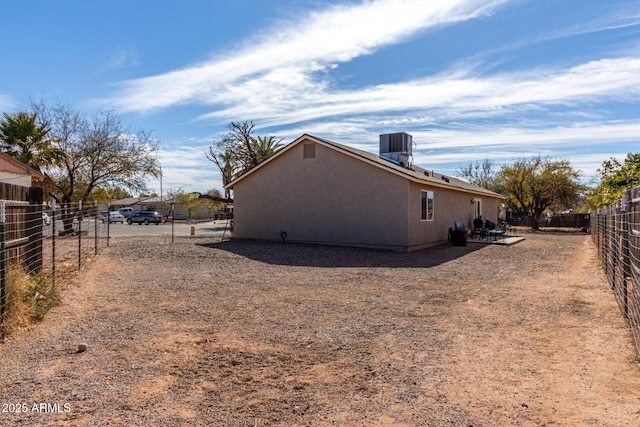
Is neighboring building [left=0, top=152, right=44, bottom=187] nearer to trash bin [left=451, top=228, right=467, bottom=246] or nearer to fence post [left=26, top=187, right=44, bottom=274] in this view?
fence post [left=26, top=187, right=44, bottom=274]

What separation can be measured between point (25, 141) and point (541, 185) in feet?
120

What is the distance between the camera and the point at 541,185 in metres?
37.6

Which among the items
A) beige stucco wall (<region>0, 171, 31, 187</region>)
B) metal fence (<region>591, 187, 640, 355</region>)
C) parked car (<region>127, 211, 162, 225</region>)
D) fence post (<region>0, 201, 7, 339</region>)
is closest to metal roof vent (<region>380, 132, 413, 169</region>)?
metal fence (<region>591, 187, 640, 355</region>)

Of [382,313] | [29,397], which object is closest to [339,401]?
[29,397]

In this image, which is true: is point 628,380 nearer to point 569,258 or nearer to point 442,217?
point 569,258

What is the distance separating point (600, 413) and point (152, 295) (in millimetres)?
6774

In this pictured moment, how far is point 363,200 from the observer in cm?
1684

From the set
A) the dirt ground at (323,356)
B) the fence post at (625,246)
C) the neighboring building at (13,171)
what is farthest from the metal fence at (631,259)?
the neighboring building at (13,171)

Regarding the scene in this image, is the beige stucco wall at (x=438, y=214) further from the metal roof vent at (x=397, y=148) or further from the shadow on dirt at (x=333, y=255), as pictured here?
the metal roof vent at (x=397, y=148)

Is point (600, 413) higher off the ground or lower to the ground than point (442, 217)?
lower

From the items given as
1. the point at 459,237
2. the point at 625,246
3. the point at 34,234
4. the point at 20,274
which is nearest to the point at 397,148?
the point at 459,237

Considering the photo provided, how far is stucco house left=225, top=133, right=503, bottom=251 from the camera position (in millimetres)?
16328

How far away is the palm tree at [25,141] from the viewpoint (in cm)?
2003

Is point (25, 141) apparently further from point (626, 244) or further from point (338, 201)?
point (626, 244)
